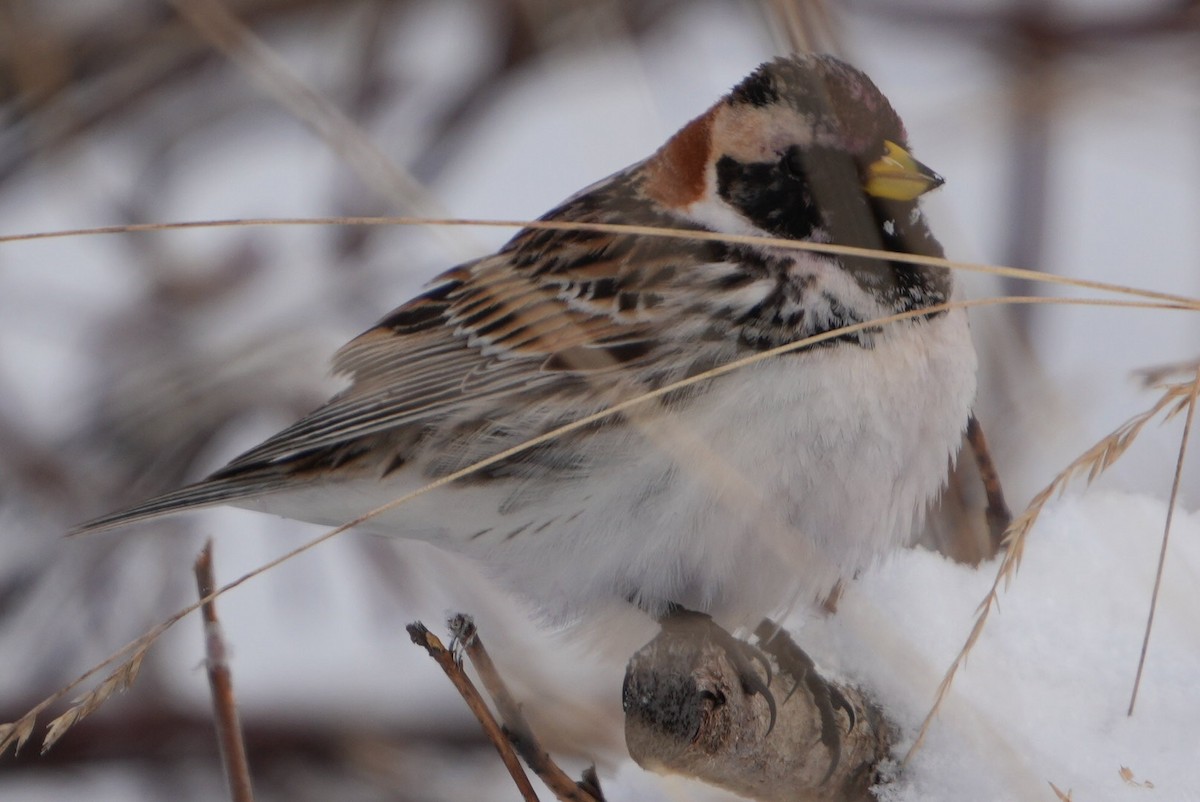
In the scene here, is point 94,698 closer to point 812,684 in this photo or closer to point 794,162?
point 812,684

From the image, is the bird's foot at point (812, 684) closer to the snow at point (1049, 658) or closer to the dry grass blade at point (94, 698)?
the snow at point (1049, 658)

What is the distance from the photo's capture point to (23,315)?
3.74 metres

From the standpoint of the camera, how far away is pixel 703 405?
1.98m

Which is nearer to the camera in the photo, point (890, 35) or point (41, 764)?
point (41, 764)

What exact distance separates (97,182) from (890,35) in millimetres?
2166

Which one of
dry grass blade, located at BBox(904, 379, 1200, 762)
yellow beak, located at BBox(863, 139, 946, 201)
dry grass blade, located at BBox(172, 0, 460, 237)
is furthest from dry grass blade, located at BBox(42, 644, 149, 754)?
yellow beak, located at BBox(863, 139, 946, 201)

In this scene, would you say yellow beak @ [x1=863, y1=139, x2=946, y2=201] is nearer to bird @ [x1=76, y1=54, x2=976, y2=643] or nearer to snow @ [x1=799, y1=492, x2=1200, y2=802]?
bird @ [x1=76, y1=54, x2=976, y2=643]

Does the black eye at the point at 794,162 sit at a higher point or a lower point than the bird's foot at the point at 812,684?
higher

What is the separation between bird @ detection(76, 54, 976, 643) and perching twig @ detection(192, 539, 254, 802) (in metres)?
0.50

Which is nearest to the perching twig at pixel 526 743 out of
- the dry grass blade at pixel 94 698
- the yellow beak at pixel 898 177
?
the dry grass blade at pixel 94 698

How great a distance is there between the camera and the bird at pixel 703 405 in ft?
6.54

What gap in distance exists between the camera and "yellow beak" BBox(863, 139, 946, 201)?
207 centimetres

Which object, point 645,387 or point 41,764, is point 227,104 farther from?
point 645,387

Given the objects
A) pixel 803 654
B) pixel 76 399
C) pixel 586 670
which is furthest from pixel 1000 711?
pixel 76 399
